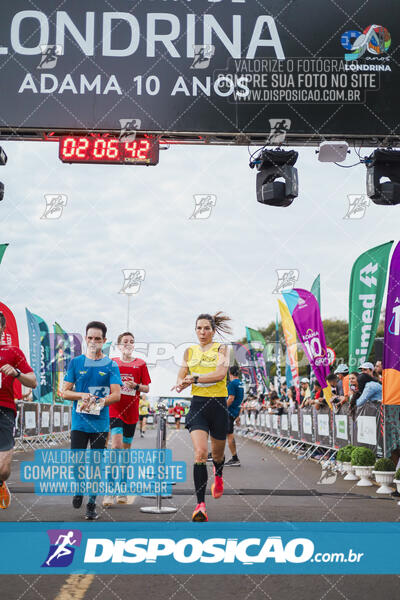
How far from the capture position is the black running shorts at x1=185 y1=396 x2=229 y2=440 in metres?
7.39

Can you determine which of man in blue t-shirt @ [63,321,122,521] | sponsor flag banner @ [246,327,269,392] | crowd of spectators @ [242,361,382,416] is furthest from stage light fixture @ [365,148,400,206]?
sponsor flag banner @ [246,327,269,392]

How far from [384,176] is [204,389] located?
5478 millimetres

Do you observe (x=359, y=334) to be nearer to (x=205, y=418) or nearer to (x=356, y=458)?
(x=356, y=458)

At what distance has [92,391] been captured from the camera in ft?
25.0

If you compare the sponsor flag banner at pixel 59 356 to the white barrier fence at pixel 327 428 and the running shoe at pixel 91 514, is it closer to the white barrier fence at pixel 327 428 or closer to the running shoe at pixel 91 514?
the white barrier fence at pixel 327 428

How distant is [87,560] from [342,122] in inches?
340

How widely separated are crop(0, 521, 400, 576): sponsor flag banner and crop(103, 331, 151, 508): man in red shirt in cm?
397

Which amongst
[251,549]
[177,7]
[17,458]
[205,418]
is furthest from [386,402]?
[17,458]

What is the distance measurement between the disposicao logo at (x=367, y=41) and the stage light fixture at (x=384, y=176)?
1.61 metres

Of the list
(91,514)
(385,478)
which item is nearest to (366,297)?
(385,478)

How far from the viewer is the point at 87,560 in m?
4.43

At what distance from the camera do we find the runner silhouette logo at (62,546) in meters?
4.54

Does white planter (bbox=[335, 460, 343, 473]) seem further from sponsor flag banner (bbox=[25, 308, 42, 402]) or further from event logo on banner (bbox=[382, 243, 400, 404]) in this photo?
sponsor flag banner (bbox=[25, 308, 42, 402])

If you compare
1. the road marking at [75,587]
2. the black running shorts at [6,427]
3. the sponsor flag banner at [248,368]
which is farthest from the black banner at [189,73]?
the sponsor flag banner at [248,368]
